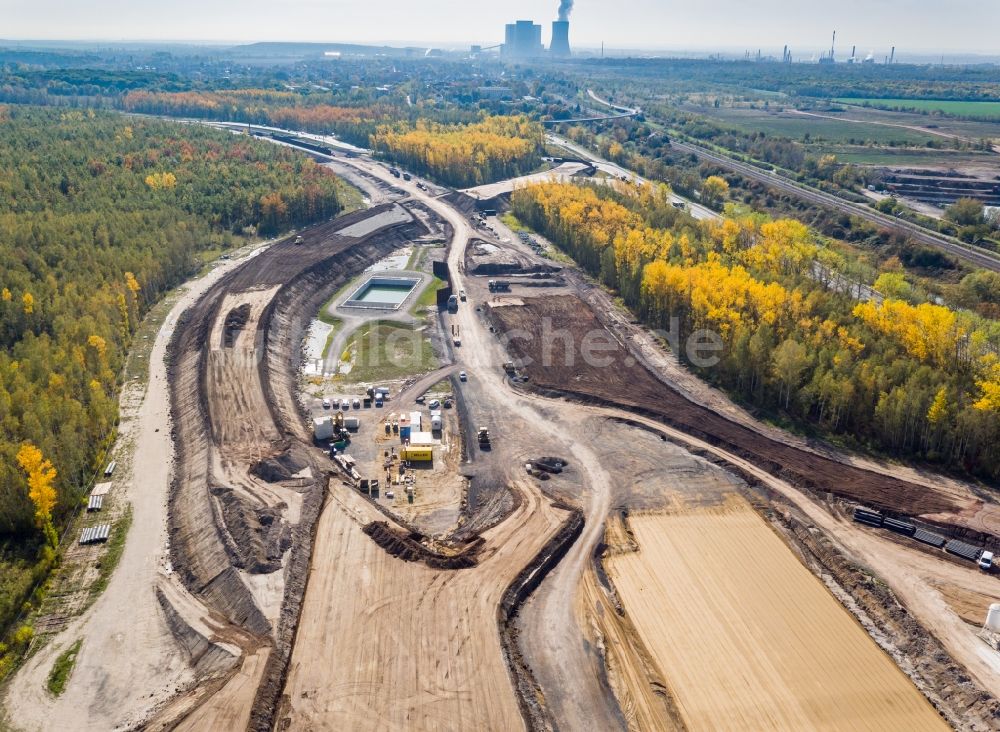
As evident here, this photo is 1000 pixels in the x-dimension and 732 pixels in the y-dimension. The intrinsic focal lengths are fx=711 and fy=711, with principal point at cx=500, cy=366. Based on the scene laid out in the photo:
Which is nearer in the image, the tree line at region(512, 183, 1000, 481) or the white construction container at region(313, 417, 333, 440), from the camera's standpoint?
the tree line at region(512, 183, 1000, 481)

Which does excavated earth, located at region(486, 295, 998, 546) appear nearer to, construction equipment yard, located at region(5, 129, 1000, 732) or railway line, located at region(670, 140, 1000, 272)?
construction equipment yard, located at region(5, 129, 1000, 732)

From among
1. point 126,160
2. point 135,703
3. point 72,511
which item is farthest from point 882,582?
point 126,160

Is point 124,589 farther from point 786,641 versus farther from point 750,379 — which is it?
point 750,379

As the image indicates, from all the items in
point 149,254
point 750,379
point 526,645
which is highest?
point 149,254

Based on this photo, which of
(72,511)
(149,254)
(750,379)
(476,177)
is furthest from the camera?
(476,177)

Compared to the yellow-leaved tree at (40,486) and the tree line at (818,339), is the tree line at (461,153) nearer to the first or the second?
the tree line at (818,339)

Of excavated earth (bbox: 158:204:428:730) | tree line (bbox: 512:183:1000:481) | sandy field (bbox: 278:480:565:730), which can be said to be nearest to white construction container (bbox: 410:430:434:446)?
excavated earth (bbox: 158:204:428:730)
